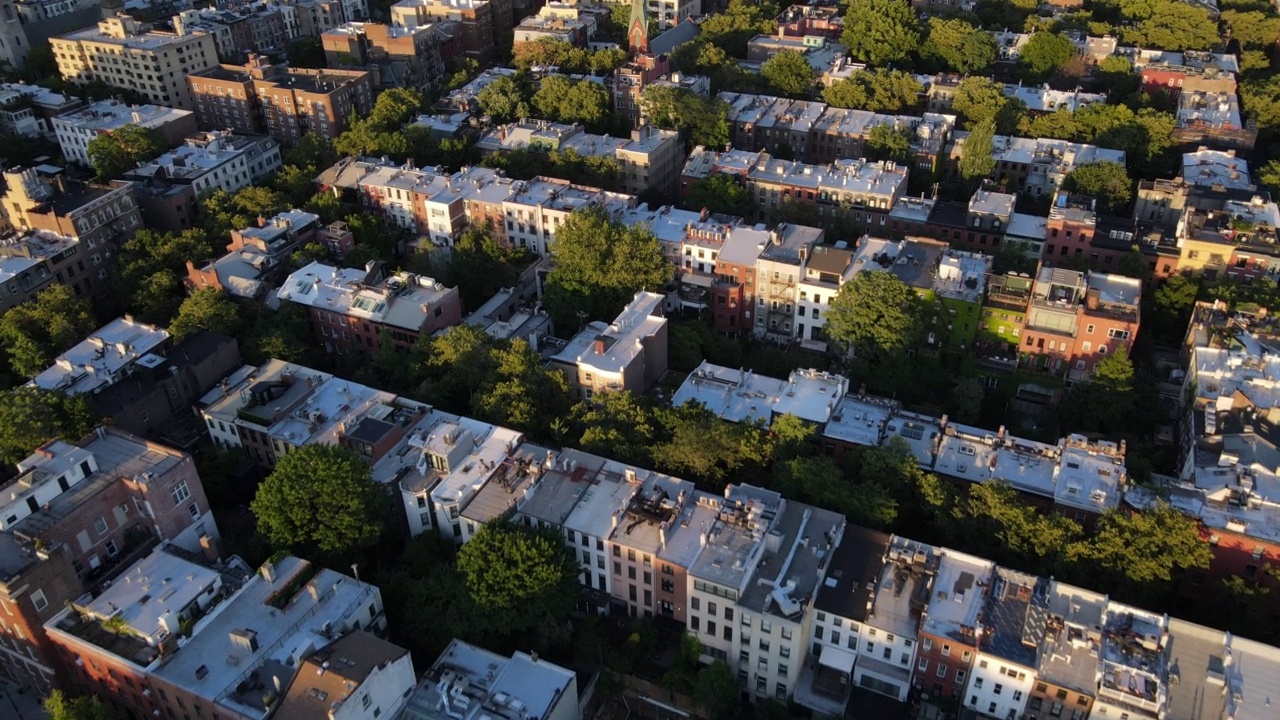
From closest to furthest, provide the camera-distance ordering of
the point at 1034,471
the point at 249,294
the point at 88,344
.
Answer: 1. the point at 1034,471
2. the point at 88,344
3. the point at 249,294

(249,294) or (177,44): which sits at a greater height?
(177,44)

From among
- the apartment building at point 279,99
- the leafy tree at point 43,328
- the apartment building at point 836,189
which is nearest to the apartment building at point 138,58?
the apartment building at point 279,99

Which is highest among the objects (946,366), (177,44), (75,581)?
(177,44)

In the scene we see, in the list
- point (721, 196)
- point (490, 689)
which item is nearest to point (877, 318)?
point (721, 196)

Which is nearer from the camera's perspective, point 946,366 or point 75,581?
point 75,581

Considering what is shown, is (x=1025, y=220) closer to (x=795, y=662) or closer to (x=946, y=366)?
(x=946, y=366)

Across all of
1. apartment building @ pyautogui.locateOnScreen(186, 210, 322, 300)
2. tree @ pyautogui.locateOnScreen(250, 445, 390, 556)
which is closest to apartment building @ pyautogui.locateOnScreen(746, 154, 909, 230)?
apartment building @ pyautogui.locateOnScreen(186, 210, 322, 300)

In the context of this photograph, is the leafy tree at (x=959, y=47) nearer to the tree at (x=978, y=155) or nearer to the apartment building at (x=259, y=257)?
the tree at (x=978, y=155)

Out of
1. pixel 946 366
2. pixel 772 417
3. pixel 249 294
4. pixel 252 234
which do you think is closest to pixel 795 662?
pixel 772 417
